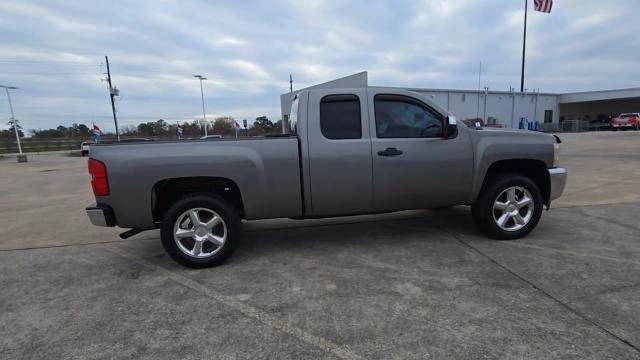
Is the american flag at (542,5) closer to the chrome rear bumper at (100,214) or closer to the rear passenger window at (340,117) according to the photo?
the rear passenger window at (340,117)

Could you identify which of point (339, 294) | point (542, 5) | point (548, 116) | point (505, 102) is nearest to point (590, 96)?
point (548, 116)

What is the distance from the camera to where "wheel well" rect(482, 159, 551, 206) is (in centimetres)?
475

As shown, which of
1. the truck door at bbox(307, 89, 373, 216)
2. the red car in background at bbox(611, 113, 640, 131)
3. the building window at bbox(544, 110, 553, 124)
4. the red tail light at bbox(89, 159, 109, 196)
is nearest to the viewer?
the red tail light at bbox(89, 159, 109, 196)

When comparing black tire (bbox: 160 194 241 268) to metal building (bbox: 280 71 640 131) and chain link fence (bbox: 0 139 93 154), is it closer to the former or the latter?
metal building (bbox: 280 71 640 131)

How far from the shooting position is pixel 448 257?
13.8ft

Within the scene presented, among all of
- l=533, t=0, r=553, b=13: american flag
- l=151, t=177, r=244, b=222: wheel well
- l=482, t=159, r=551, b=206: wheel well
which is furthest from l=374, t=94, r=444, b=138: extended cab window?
l=533, t=0, r=553, b=13: american flag

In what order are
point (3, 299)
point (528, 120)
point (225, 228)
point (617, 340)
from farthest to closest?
point (528, 120) < point (225, 228) < point (3, 299) < point (617, 340)

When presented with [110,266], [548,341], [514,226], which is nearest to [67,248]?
[110,266]

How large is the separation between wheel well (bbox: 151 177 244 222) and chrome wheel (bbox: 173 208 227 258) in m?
0.26

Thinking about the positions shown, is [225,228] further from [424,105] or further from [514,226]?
[514,226]

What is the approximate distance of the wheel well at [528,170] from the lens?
15.6 feet

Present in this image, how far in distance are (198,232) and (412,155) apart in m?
2.49

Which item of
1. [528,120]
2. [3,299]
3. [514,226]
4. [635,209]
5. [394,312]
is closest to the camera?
[394,312]

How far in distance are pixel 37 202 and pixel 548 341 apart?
976 centimetres
